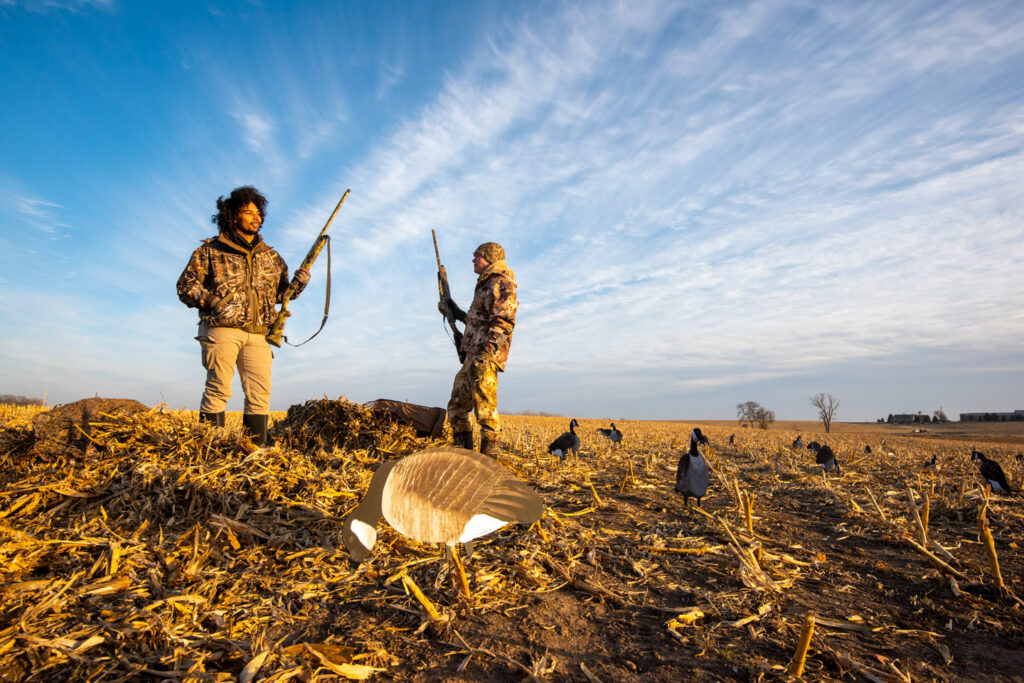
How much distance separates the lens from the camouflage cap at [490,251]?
6348 millimetres

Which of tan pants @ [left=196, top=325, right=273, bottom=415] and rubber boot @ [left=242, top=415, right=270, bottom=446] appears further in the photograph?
rubber boot @ [left=242, top=415, right=270, bottom=446]

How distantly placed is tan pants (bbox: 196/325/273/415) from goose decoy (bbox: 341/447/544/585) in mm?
3426

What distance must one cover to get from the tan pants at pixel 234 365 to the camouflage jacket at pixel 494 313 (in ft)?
7.95

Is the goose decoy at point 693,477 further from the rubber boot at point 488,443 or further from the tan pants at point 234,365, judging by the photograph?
the tan pants at point 234,365

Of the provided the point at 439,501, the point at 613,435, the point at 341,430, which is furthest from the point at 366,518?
the point at 613,435

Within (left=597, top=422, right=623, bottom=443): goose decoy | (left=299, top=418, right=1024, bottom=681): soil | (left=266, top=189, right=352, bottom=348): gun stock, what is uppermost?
(left=266, top=189, right=352, bottom=348): gun stock

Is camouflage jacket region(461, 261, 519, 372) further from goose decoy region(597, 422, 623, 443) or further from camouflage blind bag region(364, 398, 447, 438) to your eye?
goose decoy region(597, 422, 623, 443)

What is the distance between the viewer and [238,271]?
567 cm

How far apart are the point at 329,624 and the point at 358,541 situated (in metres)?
0.47

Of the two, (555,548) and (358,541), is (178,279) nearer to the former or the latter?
(358,541)

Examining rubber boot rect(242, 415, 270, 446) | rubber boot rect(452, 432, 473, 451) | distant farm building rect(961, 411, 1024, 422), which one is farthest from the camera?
distant farm building rect(961, 411, 1024, 422)

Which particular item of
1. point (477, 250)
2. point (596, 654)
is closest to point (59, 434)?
point (477, 250)

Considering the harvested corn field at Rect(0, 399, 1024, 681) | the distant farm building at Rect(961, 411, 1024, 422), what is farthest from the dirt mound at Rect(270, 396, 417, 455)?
the distant farm building at Rect(961, 411, 1024, 422)

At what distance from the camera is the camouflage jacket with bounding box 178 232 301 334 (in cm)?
546
